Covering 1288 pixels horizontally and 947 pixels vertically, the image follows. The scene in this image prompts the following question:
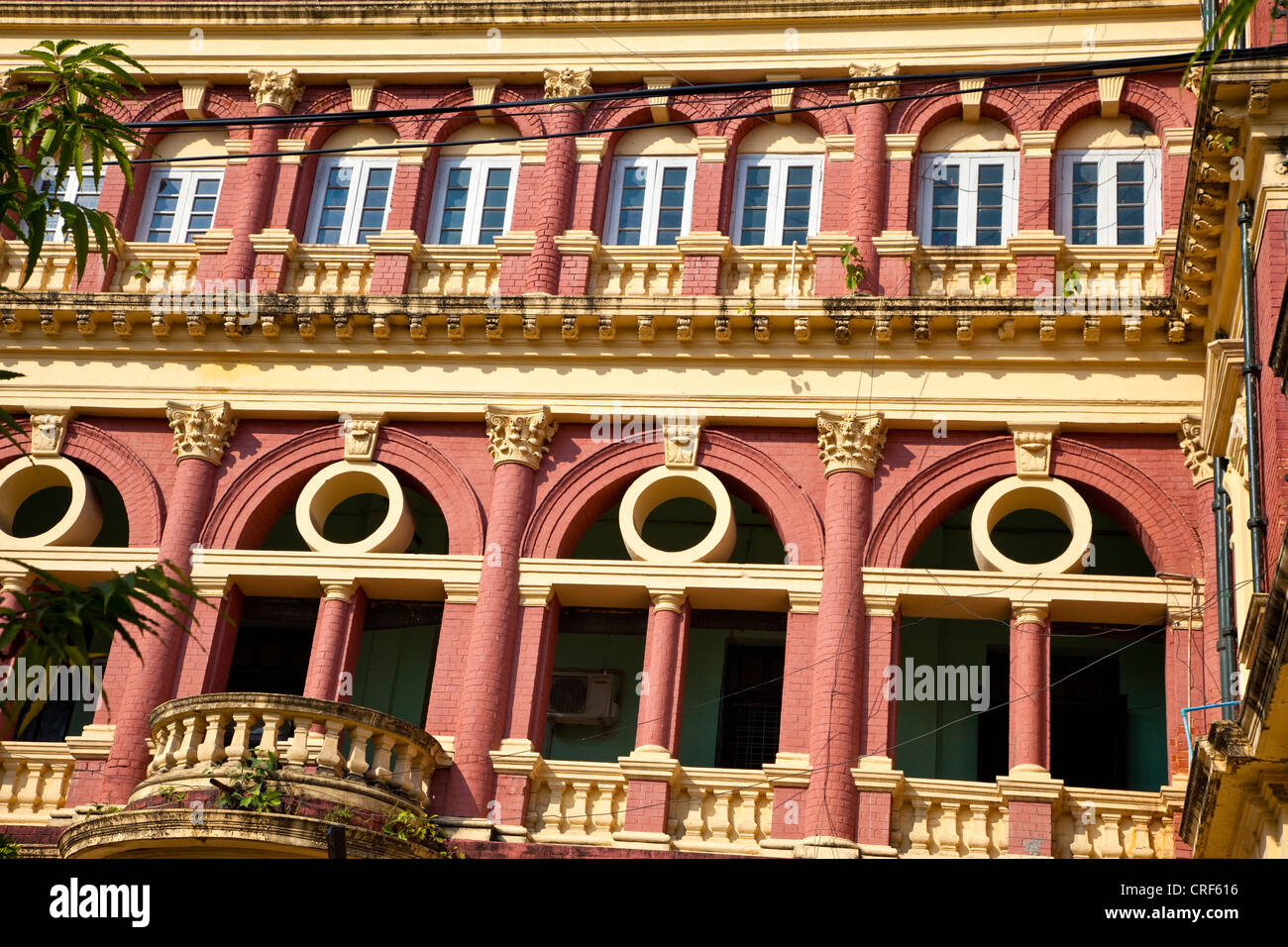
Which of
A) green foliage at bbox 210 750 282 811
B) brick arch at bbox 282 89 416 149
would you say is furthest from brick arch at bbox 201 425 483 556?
brick arch at bbox 282 89 416 149

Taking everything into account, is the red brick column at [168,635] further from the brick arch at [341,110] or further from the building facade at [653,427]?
the brick arch at [341,110]

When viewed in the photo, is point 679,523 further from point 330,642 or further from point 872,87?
point 872,87

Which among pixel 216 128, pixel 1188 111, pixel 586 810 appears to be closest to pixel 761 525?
pixel 586 810

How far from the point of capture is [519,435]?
21.4 m

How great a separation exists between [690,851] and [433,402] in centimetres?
664

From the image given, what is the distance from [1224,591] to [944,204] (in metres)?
6.83

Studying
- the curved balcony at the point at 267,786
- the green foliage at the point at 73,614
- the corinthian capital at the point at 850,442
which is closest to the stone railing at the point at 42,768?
the curved balcony at the point at 267,786

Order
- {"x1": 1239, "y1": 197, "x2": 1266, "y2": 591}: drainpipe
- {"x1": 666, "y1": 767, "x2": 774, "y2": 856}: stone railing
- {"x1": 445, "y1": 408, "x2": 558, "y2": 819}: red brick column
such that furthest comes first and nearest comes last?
{"x1": 445, "y1": 408, "x2": 558, "y2": 819}: red brick column
{"x1": 666, "y1": 767, "x2": 774, "y2": 856}: stone railing
{"x1": 1239, "y1": 197, "x2": 1266, "y2": 591}: drainpipe

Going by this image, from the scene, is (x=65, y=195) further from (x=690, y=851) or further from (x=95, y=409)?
(x=690, y=851)

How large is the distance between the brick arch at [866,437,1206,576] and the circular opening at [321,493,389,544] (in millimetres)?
7402

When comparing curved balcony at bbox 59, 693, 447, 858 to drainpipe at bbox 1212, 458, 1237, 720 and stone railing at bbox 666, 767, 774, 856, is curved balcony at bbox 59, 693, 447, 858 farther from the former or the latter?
drainpipe at bbox 1212, 458, 1237, 720

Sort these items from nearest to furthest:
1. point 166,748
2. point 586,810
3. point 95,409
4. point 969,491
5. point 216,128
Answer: point 166,748, point 586,810, point 969,491, point 95,409, point 216,128

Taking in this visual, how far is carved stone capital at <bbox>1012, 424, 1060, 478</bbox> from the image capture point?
2069 cm
